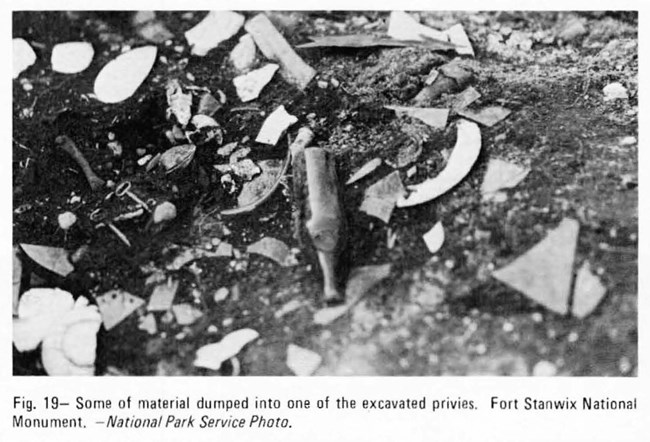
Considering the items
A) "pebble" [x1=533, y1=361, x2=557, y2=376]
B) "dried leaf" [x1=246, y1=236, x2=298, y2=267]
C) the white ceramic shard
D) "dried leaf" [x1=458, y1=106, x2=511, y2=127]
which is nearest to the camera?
"pebble" [x1=533, y1=361, x2=557, y2=376]

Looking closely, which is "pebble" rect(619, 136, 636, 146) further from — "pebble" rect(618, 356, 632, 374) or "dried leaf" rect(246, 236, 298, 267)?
"dried leaf" rect(246, 236, 298, 267)

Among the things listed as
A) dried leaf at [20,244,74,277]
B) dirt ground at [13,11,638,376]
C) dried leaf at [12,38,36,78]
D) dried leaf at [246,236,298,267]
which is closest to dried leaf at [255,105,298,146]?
dirt ground at [13,11,638,376]

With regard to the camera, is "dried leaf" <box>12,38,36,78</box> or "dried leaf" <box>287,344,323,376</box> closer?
"dried leaf" <box>287,344,323,376</box>

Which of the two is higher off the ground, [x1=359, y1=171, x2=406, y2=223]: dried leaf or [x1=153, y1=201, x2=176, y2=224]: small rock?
[x1=153, y1=201, x2=176, y2=224]: small rock

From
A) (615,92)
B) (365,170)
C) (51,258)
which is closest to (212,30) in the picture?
(365,170)
